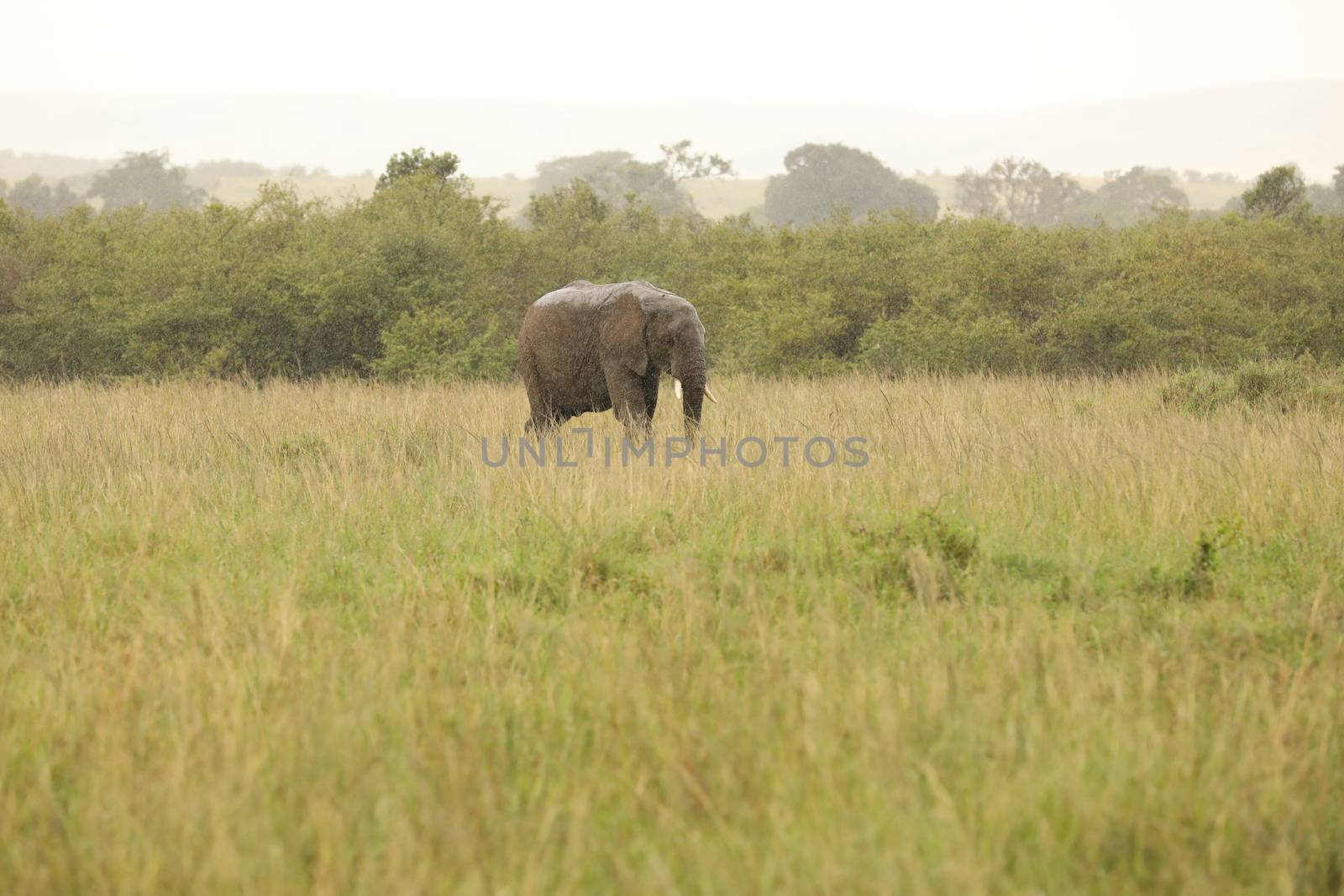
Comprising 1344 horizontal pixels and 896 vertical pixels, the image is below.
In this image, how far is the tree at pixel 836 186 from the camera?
6506 centimetres

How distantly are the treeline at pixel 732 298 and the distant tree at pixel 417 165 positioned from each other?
337 centimetres

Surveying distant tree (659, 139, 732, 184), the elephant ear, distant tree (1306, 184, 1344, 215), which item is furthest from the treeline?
distant tree (659, 139, 732, 184)

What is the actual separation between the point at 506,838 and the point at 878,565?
8.95ft

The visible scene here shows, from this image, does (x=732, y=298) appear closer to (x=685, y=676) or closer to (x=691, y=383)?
(x=691, y=383)

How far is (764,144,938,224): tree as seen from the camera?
213 feet

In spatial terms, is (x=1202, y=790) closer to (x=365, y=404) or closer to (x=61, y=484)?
(x=61, y=484)

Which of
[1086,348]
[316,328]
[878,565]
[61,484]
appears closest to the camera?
[878,565]

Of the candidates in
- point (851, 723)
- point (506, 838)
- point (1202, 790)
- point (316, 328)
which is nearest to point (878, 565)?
point (851, 723)

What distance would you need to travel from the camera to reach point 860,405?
11.1 metres

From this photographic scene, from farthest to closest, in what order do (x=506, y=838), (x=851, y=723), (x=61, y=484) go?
(x=61, y=484) → (x=851, y=723) → (x=506, y=838)

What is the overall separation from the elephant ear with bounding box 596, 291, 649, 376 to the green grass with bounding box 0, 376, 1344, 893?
1.74 metres

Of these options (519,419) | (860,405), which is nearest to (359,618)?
(519,419)

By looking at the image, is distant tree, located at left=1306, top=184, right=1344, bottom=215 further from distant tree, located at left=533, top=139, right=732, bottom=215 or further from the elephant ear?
the elephant ear

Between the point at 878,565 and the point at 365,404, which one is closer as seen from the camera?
the point at 878,565
